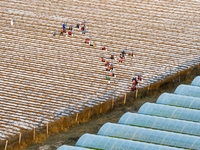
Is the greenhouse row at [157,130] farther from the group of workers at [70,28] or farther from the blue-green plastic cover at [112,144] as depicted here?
the group of workers at [70,28]

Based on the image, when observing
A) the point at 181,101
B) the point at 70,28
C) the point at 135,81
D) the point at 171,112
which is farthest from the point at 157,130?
the point at 70,28

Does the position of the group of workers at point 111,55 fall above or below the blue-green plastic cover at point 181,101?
above

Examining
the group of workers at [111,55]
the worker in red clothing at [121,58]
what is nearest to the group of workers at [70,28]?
the group of workers at [111,55]

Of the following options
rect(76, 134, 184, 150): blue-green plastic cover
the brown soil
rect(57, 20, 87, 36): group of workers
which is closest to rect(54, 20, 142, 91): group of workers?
rect(57, 20, 87, 36): group of workers

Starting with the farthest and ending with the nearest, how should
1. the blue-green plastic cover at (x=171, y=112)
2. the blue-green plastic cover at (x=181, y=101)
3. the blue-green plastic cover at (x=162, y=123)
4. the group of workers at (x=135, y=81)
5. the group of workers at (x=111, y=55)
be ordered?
the group of workers at (x=111, y=55) → the group of workers at (x=135, y=81) → the blue-green plastic cover at (x=181, y=101) → the blue-green plastic cover at (x=171, y=112) → the blue-green plastic cover at (x=162, y=123)

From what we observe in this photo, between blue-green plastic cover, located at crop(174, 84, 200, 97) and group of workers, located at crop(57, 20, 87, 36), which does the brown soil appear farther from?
group of workers, located at crop(57, 20, 87, 36)

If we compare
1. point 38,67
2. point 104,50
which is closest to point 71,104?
point 38,67
